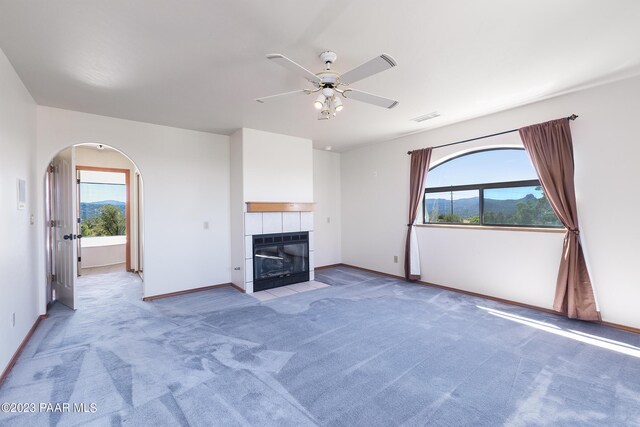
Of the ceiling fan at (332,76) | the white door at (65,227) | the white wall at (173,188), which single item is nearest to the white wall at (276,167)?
the white wall at (173,188)

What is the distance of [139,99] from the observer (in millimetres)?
3340

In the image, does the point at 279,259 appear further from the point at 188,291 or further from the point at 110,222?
the point at 110,222

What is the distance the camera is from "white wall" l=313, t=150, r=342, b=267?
628 cm

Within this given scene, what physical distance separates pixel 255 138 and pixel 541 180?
4106 mm

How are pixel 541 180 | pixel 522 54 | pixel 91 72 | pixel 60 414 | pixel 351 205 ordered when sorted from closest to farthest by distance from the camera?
pixel 60 414 → pixel 522 54 → pixel 91 72 → pixel 541 180 → pixel 351 205

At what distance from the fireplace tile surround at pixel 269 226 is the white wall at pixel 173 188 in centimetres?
66

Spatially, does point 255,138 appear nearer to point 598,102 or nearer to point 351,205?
point 351,205

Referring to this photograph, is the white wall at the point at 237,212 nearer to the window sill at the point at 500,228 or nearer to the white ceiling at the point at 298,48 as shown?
the white ceiling at the point at 298,48

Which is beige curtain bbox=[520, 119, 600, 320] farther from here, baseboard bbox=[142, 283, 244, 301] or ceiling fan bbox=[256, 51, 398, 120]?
baseboard bbox=[142, 283, 244, 301]

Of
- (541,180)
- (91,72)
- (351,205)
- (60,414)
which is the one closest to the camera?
(60,414)

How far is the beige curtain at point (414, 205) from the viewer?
192 inches

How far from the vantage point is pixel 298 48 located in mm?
2326

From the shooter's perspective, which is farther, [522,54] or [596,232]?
[596,232]

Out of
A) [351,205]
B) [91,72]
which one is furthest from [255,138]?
[351,205]
